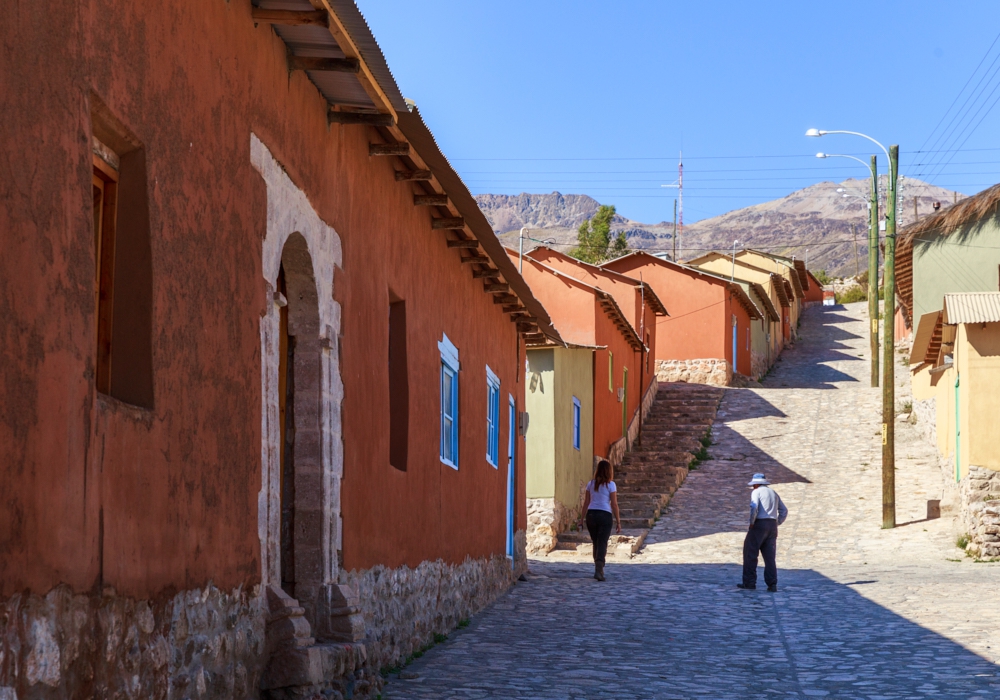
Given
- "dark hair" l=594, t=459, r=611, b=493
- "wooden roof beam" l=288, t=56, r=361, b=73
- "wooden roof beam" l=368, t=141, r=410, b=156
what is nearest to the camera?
"wooden roof beam" l=288, t=56, r=361, b=73

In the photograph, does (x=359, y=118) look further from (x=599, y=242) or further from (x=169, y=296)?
(x=599, y=242)

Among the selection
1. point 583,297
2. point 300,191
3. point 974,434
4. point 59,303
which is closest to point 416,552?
point 300,191

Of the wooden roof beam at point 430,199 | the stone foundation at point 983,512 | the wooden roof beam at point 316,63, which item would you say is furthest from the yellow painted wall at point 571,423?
the wooden roof beam at point 316,63

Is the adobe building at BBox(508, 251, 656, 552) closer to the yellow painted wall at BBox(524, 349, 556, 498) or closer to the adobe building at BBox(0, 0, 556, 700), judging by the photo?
the yellow painted wall at BBox(524, 349, 556, 498)

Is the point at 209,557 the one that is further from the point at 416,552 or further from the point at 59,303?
the point at 416,552

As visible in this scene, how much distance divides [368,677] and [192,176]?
11.2ft

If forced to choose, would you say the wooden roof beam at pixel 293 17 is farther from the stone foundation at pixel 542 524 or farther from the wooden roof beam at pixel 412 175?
the stone foundation at pixel 542 524

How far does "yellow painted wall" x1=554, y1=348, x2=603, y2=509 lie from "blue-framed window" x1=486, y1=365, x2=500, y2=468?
665 cm

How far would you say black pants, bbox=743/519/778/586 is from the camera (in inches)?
560

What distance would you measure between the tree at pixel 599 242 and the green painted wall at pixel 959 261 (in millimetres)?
34209

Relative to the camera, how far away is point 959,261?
93.5ft

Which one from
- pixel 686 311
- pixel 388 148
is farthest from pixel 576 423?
pixel 388 148

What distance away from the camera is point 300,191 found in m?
6.64

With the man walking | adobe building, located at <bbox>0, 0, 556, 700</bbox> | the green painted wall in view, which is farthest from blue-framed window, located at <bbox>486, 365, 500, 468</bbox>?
the green painted wall
